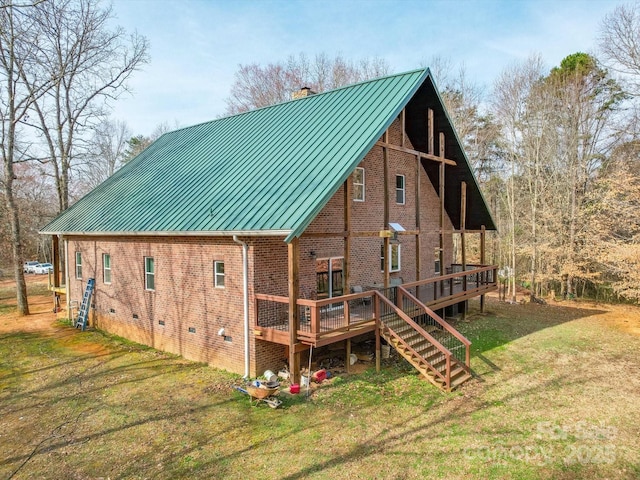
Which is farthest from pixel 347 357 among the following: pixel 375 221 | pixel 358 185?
pixel 358 185

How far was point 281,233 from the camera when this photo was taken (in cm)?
965

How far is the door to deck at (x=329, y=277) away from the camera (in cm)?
1302

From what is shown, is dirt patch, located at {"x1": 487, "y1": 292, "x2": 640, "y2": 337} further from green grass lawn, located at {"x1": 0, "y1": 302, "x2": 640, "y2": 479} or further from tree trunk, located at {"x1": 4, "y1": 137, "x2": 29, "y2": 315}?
tree trunk, located at {"x1": 4, "y1": 137, "x2": 29, "y2": 315}

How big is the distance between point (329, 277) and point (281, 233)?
402cm

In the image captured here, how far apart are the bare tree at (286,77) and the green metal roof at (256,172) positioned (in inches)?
788

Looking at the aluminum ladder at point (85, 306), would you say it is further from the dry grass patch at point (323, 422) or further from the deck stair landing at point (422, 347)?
the deck stair landing at point (422, 347)

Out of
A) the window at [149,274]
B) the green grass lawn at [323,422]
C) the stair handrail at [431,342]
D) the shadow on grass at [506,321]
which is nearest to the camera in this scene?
the green grass lawn at [323,422]

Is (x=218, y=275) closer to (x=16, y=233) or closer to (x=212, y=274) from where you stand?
(x=212, y=274)

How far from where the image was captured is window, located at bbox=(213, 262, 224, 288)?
1179 cm

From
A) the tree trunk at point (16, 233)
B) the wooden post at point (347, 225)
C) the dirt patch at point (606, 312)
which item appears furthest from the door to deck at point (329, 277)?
the tree trunk at point (16, 233)

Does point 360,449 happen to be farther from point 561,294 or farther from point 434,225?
point 561,294

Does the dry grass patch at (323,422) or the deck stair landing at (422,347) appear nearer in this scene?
the dry grass patch at (323,422)

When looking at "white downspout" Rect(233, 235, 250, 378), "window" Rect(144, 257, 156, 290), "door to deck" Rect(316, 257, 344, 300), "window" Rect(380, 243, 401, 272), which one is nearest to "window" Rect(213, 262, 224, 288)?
"white downspout" Rect(233, 235, 250, 378)

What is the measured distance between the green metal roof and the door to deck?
2.99 metres
